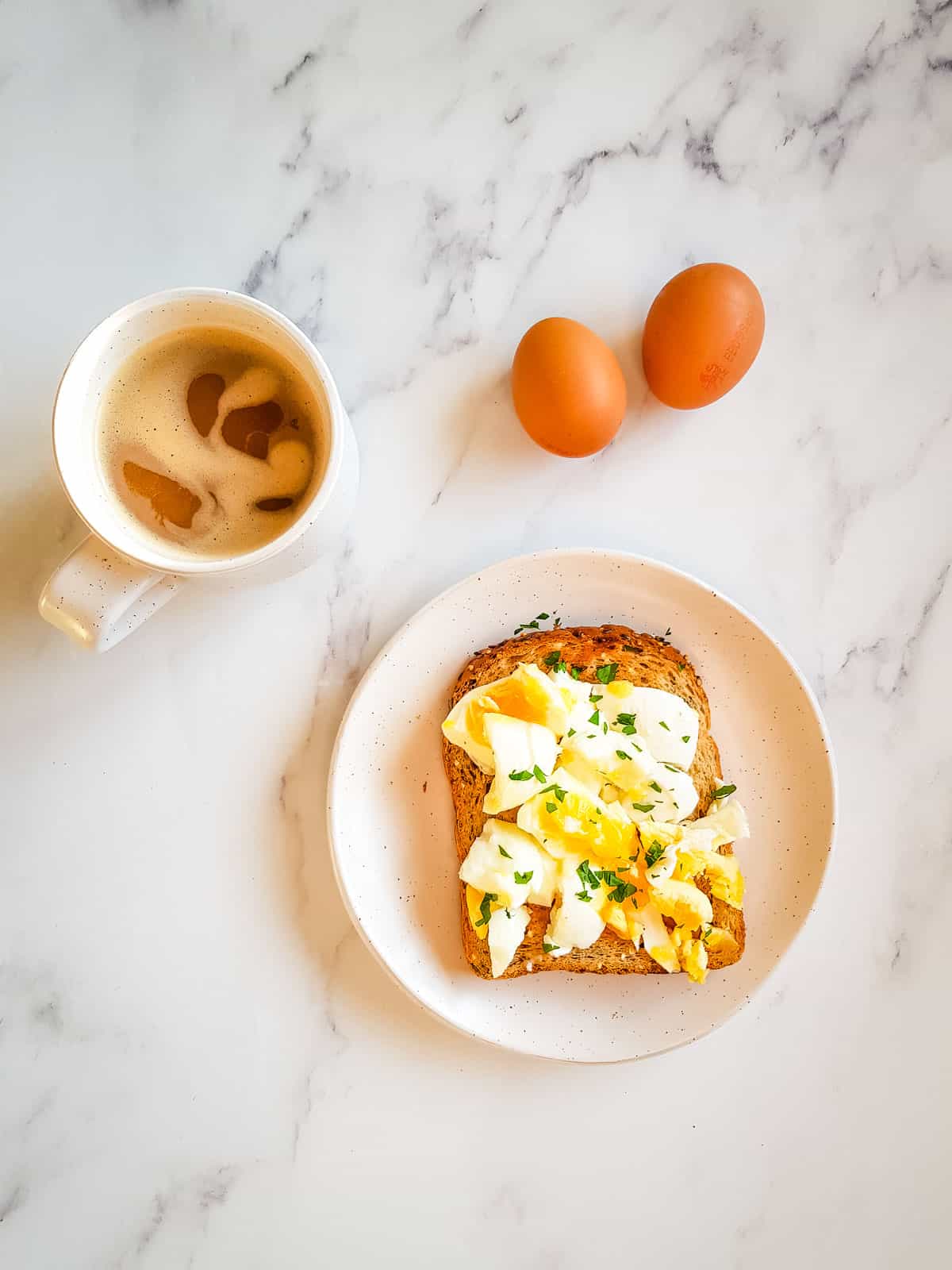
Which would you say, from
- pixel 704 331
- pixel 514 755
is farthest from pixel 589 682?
pixel 704 331

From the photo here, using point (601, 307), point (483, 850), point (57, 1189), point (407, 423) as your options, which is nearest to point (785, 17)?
point (601, 307)

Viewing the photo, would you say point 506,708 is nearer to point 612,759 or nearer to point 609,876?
point 612,759

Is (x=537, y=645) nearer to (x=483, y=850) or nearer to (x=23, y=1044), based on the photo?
(x=483, y=850)

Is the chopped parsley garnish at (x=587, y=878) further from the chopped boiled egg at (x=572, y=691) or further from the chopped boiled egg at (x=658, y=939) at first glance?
the chopped boiled egg at (x=572, y=691)

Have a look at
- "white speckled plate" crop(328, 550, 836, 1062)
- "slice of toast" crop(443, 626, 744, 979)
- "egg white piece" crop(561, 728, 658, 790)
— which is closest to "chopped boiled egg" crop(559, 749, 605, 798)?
"egg white piece" crop(561, 728, 658, 790)

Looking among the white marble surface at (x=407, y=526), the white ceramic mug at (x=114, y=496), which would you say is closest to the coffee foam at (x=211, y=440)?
the white ceramic mug at (x=114, y=496)

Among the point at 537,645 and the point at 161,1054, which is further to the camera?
the point at 161,1054

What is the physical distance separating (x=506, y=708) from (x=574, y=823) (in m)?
0.17

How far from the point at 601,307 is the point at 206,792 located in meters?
0.92

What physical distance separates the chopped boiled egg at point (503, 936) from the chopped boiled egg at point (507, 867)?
0.06ft

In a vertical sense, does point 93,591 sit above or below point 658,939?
above

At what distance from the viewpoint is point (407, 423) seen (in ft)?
4.56

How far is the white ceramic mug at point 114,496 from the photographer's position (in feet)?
3.51

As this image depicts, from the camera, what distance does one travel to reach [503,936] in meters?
1.24
